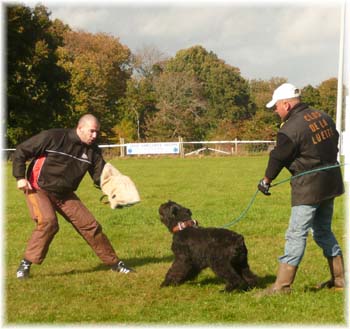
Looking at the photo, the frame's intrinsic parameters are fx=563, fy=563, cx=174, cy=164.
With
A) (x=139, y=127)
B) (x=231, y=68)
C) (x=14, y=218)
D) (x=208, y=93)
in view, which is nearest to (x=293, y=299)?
(x=14, y=218)

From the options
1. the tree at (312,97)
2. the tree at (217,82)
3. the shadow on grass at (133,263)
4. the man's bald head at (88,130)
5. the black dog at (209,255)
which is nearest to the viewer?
the black dog at (209,255)

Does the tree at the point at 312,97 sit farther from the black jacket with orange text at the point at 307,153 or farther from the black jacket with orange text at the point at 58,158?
the black jacket with orange text at the point at 307,153

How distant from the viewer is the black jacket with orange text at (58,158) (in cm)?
768

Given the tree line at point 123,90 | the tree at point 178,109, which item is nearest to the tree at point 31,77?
the tree line at point 123,90

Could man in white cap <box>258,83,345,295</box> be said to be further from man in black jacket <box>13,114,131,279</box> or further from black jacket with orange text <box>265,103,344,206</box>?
man in black jacket <box>13,114,131,279</box>

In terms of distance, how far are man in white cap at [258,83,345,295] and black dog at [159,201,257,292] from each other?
416 mm

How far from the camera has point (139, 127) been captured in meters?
60.3

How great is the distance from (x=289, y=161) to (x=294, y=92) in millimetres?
819

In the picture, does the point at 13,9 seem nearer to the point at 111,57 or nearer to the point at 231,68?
the point at 111,57

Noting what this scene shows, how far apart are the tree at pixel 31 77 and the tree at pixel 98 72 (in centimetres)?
815

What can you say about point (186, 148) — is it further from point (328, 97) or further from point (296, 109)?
point (296, 109)

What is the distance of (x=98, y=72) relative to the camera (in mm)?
61688

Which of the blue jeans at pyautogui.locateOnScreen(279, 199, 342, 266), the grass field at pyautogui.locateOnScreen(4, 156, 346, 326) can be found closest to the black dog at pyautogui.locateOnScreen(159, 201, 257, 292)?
the grass field at pyautogui.locateOnScreen(4, 156, 346, 326)

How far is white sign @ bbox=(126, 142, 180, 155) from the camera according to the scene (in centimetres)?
4675
